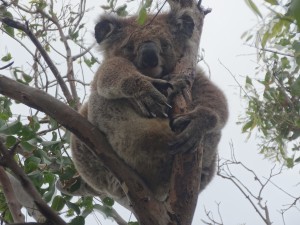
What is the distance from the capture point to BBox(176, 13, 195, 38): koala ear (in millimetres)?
3238

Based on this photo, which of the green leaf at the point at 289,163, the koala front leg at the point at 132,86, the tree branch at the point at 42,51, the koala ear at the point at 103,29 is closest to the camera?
the tree branch at the point at 42,51

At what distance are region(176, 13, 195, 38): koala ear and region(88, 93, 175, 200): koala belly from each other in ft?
2.84

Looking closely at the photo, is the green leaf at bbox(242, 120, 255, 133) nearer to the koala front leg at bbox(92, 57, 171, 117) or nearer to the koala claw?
the koala front leg at bbox(92, 57, 171, 117)

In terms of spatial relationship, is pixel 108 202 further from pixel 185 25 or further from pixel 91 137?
pixel 185 25

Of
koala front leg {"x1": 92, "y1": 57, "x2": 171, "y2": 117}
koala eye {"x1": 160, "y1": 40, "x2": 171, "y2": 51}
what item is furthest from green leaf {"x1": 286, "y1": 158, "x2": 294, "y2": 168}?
koala front leg {"x1": 92, "y1": 57, "x2": 171, "y2": 117}

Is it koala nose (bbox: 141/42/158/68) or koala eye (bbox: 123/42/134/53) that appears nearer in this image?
koala nose (bbox: 141/42/158/68)

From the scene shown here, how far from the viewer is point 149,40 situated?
10.5 ft

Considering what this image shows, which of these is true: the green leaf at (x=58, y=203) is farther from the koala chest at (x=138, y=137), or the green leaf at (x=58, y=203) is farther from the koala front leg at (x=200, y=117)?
the koala front leg at (x=200, y=117)

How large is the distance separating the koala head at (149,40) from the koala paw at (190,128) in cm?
67

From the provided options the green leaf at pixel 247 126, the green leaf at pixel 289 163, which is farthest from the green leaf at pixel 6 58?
the green leaf at pixel 289 163

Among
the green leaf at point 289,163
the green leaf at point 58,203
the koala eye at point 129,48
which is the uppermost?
the green leaf at point 289,163

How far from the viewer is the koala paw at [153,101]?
8.24 ft

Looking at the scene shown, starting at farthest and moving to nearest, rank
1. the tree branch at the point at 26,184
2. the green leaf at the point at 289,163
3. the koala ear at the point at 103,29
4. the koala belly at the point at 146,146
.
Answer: the green leaf at the point at 289,163
the koala ear at the point at 103,29
the koala belly at the point at 146,146
the tree branch at the point at 26,184

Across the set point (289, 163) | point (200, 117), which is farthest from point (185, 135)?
point (289, 163)
